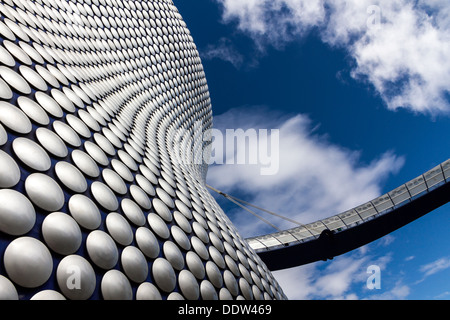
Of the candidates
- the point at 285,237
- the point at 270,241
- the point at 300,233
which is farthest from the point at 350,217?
the point at 270,241

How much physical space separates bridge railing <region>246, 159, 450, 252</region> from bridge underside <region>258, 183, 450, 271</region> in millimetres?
339

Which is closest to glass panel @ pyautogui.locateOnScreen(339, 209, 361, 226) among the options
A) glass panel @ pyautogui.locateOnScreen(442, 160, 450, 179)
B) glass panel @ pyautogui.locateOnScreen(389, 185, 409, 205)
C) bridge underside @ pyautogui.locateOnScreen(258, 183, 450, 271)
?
bridge underside @ pyautogui.locateOnScreen(258, 183, 450, 271)

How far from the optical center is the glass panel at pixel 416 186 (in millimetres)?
24059

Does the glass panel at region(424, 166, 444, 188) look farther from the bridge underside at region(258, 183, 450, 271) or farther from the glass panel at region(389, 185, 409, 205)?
the glass panel at region(389, 185, 409, 205)

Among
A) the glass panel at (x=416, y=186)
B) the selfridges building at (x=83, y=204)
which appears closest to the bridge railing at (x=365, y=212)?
the glass panel at (x=416, y=186)

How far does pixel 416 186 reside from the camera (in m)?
24.5

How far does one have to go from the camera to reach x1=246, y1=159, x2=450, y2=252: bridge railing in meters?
23.9

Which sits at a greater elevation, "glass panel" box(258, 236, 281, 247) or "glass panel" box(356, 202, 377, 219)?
"glass panel" box(356, 202, 377, 219)

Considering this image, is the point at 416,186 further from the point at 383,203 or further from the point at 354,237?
the point at 354,237

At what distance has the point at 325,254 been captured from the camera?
23938 millimetres

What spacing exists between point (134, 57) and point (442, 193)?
25.9 metres

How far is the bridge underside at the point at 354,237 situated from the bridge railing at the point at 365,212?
34 centimetres

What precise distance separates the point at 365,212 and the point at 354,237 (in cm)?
242
